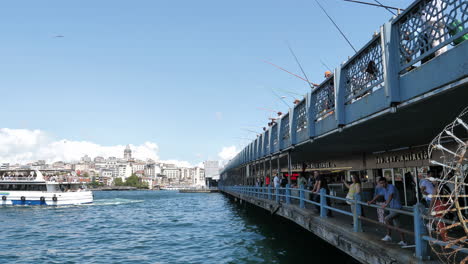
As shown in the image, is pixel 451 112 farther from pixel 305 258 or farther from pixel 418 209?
pixel 305 258

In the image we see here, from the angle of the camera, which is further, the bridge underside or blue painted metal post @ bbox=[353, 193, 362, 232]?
blue painted metal post @ bbox=[353, 193, 362, 232]

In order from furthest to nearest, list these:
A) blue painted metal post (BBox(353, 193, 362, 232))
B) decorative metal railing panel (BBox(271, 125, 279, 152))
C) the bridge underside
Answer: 1. decorative metal railing panel (BBox(271, 125, 279, 152))
2. blue painted metal post (BBox(353, 193, 362, 232))
3. the bridge underside

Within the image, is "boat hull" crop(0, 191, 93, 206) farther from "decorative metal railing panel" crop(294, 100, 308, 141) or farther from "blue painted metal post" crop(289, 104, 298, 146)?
"decorative metal railing panel" crop(294, 100, 308, 141)

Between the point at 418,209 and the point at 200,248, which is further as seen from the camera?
the point at 200,248

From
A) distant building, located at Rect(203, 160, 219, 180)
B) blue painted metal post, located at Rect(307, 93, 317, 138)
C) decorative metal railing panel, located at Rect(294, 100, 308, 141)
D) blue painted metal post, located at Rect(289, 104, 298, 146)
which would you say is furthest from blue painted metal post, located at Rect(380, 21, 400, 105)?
distant building, located at Rect(203, 160, 219, 180)

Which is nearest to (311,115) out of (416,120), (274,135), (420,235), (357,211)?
(416,120)

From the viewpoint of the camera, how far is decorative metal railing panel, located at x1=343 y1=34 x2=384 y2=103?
809 centimetres

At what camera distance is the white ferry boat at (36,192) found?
41.7 metres

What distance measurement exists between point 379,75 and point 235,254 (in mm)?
8227

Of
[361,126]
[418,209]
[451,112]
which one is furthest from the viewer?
[361,126]

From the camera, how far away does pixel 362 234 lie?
8047 mm

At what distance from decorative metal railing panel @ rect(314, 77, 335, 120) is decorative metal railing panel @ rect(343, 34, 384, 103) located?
3.44ft

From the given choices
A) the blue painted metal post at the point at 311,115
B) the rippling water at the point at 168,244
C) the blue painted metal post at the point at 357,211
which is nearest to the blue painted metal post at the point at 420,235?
the blue painted metal post at the point at 357,211

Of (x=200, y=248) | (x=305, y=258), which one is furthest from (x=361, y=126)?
(x=200, y=248)
